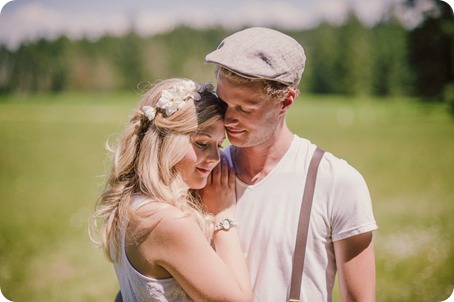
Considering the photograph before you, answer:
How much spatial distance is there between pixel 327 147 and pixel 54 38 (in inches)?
1452

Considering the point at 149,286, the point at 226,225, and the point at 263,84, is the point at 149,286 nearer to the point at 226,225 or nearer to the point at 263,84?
the point at 226,225

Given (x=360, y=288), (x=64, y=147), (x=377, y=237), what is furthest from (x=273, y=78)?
(x=64, y=147)

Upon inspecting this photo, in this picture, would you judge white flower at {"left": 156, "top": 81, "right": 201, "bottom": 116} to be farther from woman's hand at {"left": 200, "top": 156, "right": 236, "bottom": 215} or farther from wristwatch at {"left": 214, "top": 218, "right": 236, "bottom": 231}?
wristwatch at {"left": 214, "top": 218, "right": 236, "bottom": 231}

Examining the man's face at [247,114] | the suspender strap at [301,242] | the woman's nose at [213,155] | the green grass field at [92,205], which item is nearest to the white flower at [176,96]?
the man's face at [247,114]

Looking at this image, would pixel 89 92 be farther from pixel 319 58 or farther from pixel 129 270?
pixel 129 270

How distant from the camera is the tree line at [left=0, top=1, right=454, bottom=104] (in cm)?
4491

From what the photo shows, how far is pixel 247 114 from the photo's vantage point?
2.29 metres

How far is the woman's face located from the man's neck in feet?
0.68

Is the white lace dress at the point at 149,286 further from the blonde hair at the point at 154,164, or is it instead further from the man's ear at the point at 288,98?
the man's ear at the point at 288,98

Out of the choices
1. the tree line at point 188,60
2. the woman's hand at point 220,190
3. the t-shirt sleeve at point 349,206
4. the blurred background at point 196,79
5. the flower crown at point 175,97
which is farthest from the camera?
the tree line at point 188,60

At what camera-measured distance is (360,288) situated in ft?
7.30

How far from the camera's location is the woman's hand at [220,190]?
93.4 inches

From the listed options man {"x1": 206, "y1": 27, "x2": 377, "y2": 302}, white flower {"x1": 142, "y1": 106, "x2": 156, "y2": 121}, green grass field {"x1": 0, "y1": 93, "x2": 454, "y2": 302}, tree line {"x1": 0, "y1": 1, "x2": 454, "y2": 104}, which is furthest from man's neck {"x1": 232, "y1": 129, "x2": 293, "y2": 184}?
tree line {"x1": 0, "y1": 1, "x2": 454, "y2": 104}

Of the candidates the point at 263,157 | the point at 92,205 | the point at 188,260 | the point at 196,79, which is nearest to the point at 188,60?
the point at 196,79
